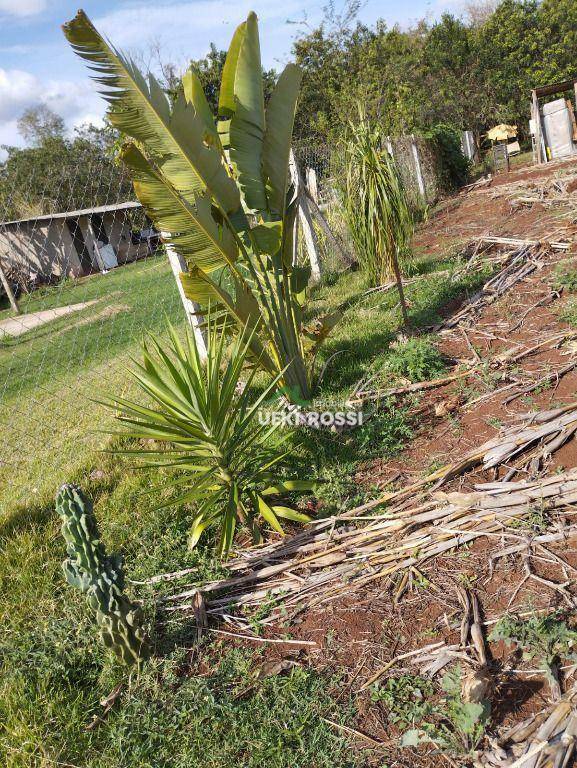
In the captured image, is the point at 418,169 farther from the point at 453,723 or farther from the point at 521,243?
the point at 453,723

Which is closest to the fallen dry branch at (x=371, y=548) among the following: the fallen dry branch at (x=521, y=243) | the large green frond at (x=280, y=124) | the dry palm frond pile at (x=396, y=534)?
the dry palm frond pile at (x=396, y=534)

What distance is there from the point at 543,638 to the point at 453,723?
1.63 feet

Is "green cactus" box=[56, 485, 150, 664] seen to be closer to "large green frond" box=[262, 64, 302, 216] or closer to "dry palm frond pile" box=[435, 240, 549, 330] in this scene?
"large green frond" box=[262, 64, 302, 216]

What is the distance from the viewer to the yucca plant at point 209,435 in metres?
3.29

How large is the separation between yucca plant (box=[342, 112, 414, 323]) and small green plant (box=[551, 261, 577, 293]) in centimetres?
160

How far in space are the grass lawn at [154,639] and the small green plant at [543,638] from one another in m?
0.73

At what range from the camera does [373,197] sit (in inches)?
235

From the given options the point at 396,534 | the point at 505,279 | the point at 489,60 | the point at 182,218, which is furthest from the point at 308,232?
the point at 489,60

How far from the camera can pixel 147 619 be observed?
3.08 m

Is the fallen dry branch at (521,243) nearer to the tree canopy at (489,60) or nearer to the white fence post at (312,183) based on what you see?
the white fence post at (312,183)

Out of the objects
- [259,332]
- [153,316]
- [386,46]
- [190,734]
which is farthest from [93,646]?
[386,46]

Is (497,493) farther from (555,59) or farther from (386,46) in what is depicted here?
(555,59)

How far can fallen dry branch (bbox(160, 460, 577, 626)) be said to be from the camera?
2.99 meters

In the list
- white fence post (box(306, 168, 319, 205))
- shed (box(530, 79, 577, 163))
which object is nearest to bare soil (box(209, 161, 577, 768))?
white fence post (box(306, 168, 319, 205))
